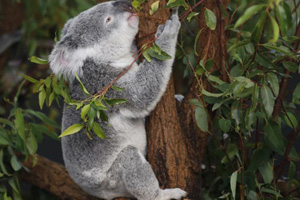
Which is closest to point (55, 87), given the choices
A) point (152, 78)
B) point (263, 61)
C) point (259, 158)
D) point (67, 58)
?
point (67, 58)

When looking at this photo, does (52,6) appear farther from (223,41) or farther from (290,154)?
(290,154)

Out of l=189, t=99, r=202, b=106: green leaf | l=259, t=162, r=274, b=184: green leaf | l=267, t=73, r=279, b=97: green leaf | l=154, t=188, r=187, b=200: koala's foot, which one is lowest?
l=259, t=162, r=274, b=184: green leaf

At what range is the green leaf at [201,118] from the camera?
70.4 inches

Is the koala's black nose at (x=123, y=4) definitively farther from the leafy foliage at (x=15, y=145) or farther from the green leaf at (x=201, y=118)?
the leafy foliage at (x=15, y=145)

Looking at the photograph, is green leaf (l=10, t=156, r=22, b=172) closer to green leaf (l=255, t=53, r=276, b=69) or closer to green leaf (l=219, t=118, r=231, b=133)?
green leaf (l=219, t=118, r=231, b=133)

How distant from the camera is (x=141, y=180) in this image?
6.10 feet

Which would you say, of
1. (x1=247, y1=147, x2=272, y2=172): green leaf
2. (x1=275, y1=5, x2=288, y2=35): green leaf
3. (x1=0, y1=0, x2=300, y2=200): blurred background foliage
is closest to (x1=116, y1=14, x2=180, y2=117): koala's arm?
(x1=0, y1=0, x2=300, y2=200): blurred background foliage

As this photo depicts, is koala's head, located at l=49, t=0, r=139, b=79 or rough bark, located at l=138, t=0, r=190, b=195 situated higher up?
koala's head, located at l=49, t=0, r=139, b=79

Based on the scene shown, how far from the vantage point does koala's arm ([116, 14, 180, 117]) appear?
1.77 m

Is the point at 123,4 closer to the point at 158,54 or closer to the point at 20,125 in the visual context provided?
the point at 158,54

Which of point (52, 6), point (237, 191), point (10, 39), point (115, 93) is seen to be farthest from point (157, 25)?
point (10, 39)

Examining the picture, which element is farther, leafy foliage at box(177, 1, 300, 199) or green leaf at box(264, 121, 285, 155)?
green leaf at box(264, 121, 285, 155)

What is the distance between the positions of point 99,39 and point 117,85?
22 centimetres

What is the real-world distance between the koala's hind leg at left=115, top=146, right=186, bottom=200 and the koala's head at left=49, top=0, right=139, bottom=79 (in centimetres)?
44
